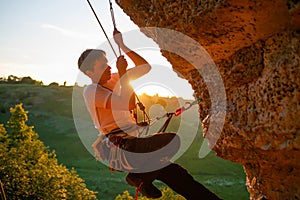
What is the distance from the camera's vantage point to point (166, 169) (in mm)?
4066

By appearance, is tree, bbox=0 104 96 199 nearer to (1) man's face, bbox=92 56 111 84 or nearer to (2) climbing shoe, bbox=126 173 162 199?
(2) climbing shoe, bbox=126 173 162 199

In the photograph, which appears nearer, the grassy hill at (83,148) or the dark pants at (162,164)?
the dark pants at (162,164)

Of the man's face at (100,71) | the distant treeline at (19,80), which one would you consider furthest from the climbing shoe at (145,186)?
the distant treeline at (19,80)

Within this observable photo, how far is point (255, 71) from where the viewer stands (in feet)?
10.9

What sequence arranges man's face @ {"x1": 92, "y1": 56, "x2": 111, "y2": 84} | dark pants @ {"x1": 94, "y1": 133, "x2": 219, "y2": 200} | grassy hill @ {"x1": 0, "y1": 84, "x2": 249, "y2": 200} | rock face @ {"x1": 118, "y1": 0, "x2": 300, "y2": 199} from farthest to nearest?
grassy hill @ {"x1": 0, "y1": 84, "x2": 249, "y2": 200}
man's face @ {"x1": 92, "y1": 56, "x2": 111, "y2": 84}
dark pants @ {"x1": 94, "y1": 133, "x2": 219, "y2": 200}
rock face @ {"x1": 118, "y1": 0, "x2": 300, "y2": 199}

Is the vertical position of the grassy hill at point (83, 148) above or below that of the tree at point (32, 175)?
above

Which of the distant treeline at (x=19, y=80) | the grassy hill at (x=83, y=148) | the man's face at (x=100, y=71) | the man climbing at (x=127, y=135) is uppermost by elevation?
the distant treeline at (x=19, y=80)

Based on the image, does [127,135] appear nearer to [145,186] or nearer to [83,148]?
[145,186]

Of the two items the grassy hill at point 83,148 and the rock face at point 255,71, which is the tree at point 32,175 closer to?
the grassy hill at point 83,148

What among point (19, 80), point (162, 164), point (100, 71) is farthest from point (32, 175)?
point (19, 80)

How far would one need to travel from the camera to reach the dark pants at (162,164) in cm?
400

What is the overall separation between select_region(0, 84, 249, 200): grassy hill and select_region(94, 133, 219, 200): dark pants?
10.5 ft

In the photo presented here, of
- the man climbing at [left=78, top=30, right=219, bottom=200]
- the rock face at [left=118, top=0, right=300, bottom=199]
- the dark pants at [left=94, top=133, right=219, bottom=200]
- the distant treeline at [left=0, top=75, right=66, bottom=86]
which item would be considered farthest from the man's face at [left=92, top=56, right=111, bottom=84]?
the distant treeline at [left=0, top=75, right=66, bottom=86]

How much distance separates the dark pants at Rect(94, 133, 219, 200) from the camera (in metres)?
4.00
